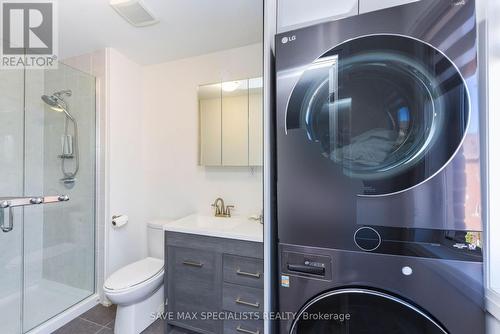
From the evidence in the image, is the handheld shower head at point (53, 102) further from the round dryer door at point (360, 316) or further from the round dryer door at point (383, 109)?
the round dryer door at point (360, 316)

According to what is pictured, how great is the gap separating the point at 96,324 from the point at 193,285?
36.5 inches

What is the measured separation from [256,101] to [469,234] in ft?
4.96

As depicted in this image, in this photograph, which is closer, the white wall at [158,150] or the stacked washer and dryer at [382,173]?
the stacked washer and dryer at [382,173]

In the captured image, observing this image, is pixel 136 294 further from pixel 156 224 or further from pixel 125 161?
pixel 125 161

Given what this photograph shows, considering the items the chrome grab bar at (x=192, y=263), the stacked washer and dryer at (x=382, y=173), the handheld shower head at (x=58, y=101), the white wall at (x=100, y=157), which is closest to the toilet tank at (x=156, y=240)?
the white wall at (x=100, y=157)

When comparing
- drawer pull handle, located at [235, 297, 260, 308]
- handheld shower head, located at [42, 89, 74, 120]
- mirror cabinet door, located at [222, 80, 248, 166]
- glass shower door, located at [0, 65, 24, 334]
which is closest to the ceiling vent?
mirror cabinet door, located at [222, 80, 248, 166]

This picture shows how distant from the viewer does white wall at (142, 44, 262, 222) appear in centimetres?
191

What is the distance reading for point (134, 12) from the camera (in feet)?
4.85

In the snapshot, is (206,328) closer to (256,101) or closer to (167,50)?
(256,101)

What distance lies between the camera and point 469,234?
2.17ft

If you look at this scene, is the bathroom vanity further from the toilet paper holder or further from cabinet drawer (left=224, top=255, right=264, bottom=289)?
the toilet paper holder

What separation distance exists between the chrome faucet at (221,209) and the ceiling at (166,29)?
1.35 meters

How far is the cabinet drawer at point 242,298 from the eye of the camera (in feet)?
4.38
